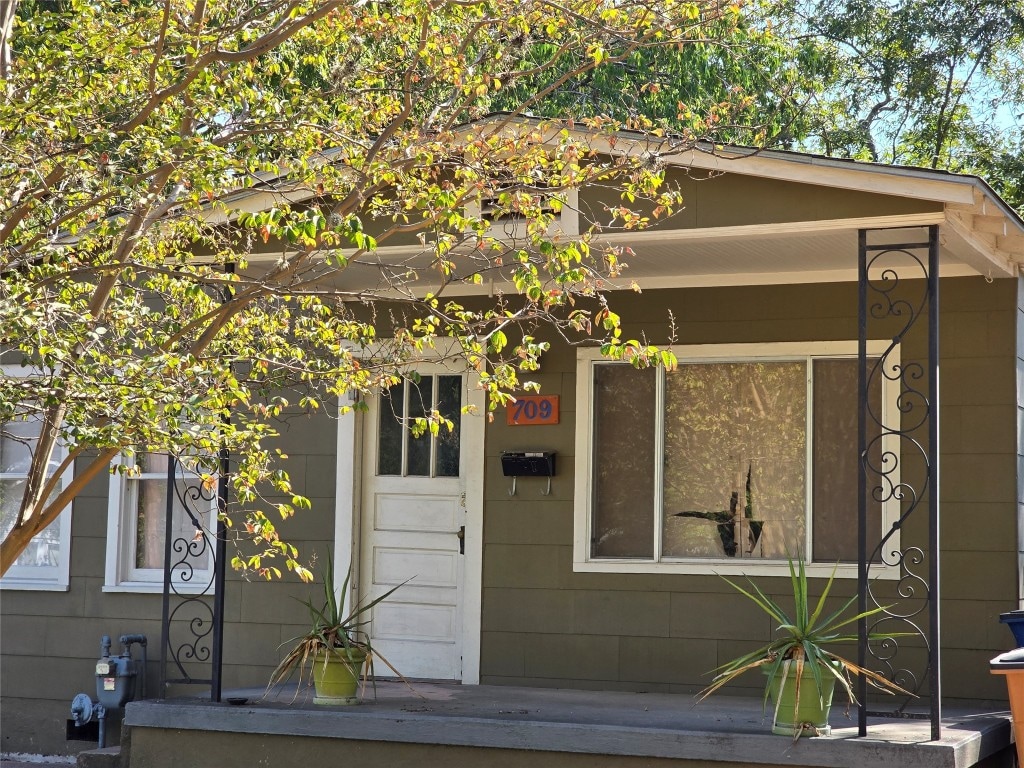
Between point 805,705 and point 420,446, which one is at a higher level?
point 420,446

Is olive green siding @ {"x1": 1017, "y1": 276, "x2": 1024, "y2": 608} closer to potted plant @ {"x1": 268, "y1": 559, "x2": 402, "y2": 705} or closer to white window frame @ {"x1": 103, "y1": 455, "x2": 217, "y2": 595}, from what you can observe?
potted plant @ {"x1": 268, "y1": 559, "x2": 402, "y2": 705}

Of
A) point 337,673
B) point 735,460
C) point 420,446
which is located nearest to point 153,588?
point 420,446

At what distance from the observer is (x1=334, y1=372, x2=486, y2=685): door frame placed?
27.6 ft

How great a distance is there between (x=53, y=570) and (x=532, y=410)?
3857 millimetres

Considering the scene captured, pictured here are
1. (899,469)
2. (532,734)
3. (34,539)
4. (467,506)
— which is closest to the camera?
(532,734)

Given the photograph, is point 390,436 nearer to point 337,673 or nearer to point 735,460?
point 337,673

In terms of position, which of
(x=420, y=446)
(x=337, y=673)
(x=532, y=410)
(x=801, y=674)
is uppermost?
(x=532, y=410)

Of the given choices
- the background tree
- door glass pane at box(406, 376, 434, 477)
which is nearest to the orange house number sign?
door glass pane at box(406, 376, 434, 477)

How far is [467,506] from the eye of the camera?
28.0 feet

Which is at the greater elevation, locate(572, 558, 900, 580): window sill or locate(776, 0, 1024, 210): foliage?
locate(776, 0, 1024, 210): foliage

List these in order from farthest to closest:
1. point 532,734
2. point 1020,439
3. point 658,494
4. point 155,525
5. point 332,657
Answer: point 155,525
point 658,494
point 1020,439
point 332,657
point 532,734

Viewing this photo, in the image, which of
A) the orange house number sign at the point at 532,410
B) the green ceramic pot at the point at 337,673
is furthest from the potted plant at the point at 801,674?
the orange house number sign at the point at 532,410

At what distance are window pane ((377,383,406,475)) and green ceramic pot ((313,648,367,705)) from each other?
200 centimetres

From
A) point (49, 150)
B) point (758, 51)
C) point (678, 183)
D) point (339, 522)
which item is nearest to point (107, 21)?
point (49, 150)
